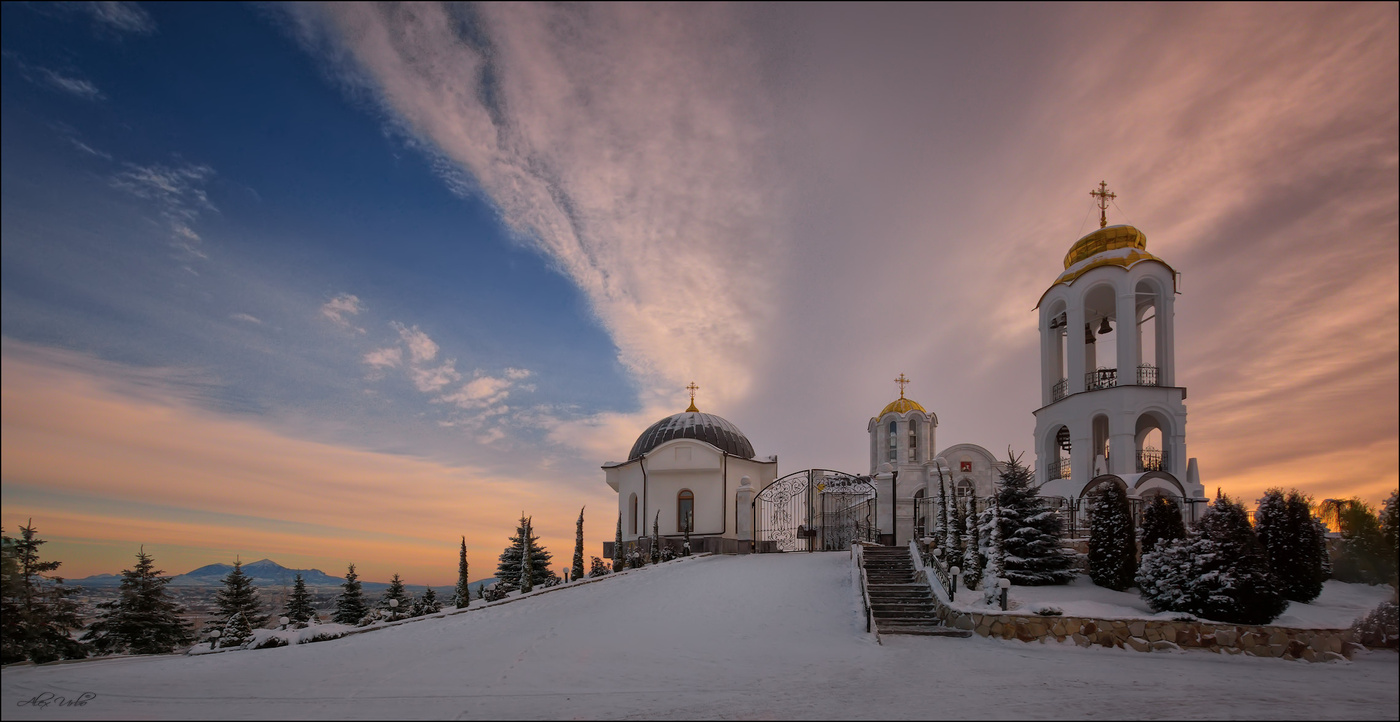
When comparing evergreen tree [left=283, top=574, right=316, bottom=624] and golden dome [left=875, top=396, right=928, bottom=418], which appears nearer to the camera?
evergreen tree [left=283, top=574, right=316, bottom=624]

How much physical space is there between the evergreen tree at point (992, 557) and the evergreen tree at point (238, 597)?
22.5 m

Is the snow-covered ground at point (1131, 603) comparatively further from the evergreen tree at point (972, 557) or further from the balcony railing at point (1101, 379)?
the balcony railing at point (1101, 379)

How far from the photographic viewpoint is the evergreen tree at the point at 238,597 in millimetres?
23922

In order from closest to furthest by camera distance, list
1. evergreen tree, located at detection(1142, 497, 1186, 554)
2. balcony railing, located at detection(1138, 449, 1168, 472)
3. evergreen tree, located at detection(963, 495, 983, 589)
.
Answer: evergreen tree, located at detection(1142, 497, 1186, 554) → evergreen tree, located at detection(963, 495, 983, 589) → balcony railing, located at detection(1138, 449, 1168, 472)

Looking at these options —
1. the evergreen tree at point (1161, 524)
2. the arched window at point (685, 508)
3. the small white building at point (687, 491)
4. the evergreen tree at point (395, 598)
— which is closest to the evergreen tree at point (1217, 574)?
the evergreen tree at point (1161, 524)

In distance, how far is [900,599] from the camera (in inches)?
572

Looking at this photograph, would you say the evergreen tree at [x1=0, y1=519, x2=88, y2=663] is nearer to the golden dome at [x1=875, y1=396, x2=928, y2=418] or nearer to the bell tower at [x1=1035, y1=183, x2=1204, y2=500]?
the bell tower at [x1=1035, y1=183, x2=1204, y2=500]

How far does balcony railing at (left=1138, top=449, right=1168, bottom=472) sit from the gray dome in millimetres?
13453

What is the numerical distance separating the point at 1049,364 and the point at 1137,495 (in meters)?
6.45

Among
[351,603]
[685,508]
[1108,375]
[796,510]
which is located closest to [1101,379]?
[1108,375]

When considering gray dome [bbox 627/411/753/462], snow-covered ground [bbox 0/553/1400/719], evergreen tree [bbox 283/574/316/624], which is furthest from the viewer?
gray dome [bbox 627/411/753/462]

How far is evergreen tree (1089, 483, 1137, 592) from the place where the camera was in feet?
44.7

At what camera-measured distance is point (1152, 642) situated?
11.1 m

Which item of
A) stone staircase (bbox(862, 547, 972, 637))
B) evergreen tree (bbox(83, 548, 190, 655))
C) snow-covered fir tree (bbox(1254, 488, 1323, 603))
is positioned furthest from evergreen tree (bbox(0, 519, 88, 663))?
snow-covered fir tree (bbox(1254, 488, 1323, 603))
